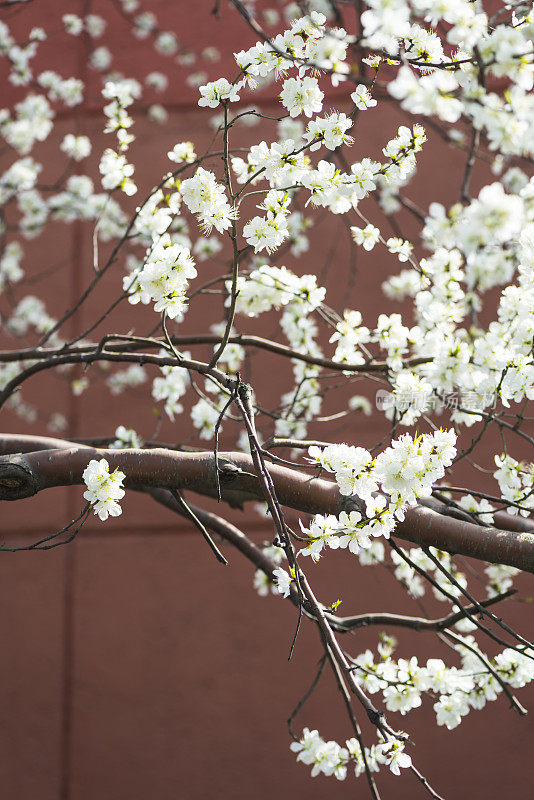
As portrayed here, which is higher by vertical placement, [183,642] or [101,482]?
[183,642]

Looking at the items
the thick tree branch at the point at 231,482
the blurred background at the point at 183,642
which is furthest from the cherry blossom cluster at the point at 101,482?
the blurred background at the point at 183,642

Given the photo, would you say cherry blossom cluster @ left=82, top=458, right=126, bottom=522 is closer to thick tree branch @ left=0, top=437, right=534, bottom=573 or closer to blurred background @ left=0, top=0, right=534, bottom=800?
thick tree branch @ left=0, top=437, right=534, bottom=573

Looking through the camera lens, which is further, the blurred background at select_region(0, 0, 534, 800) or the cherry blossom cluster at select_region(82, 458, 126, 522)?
the blurred background at select_region(0, 0, 534, 800)

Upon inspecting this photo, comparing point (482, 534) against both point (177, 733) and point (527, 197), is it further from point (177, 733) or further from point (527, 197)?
point (177, 733)

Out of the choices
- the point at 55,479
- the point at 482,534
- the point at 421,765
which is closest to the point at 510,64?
the point at 482,534

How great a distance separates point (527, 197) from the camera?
194 cm

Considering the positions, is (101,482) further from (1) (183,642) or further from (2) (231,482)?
(1) (183,642)

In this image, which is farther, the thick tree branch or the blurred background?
the blurred background

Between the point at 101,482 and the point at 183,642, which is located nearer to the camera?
the point at 101,482

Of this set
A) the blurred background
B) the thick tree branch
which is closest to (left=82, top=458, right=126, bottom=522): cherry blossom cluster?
the thick tree branch

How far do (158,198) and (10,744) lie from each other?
2.40 metres

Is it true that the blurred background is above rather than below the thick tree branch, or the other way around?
above

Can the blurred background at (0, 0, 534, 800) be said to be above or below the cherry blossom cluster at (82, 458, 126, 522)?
above

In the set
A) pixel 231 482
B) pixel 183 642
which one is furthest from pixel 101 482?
pixel 183 642
